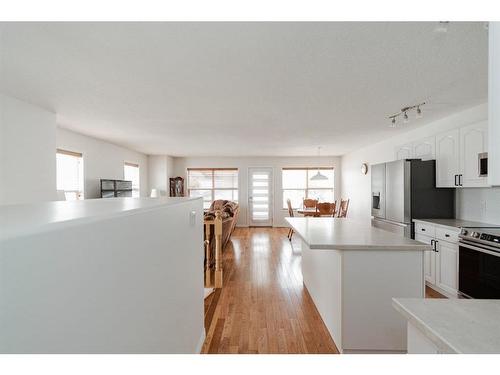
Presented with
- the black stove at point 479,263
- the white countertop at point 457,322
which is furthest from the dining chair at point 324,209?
the white countertop at point 457,322

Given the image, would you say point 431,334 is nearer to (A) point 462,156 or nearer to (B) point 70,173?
(A) point 462,156

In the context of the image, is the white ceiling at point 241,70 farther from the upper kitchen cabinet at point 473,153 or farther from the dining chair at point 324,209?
the dining chair at point 324,209

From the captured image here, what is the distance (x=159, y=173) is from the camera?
8539 millimetres

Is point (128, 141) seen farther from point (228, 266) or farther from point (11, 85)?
point (228, 266)

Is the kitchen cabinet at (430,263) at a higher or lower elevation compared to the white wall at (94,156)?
lower

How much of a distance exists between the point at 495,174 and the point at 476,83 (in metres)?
2.63

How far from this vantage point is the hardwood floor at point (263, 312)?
2256 mm

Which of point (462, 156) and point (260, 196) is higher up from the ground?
point (462, 156)

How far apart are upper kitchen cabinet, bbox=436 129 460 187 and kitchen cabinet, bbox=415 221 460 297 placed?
66 centimetres

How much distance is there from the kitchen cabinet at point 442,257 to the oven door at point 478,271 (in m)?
0.12

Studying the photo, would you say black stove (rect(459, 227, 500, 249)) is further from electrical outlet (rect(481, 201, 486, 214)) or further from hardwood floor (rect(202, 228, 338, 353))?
hardwood floor (rect(202, 228, 338, 353))

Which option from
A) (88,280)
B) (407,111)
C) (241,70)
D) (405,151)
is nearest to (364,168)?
(405,151)

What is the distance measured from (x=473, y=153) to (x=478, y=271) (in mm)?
1416
